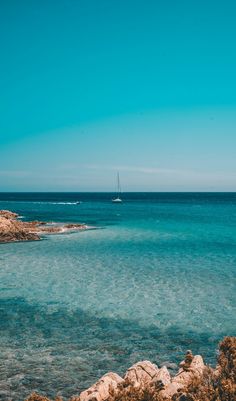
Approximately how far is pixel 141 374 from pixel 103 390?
1439 mm

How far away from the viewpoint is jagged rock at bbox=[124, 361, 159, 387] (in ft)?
31.7

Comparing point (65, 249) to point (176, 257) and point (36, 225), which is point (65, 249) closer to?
point (176, 257)

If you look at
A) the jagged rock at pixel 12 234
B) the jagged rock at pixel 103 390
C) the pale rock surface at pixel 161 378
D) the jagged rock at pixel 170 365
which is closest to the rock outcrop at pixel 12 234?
the jagged rock at pixel 12 234

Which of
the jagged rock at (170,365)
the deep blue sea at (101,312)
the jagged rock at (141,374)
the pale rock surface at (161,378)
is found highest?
the pale rock surface at (161,378)

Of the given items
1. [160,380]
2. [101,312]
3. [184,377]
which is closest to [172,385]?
[160,380]

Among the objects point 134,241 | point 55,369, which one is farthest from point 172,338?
point 134,241

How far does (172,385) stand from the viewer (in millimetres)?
9258

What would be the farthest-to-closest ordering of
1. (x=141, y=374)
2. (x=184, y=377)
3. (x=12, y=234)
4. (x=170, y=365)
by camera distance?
(x=12, y=234)
(x=170, y=365)
(x=141, y=374)
(x=184, y=377)

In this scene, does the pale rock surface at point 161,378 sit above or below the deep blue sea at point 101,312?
above

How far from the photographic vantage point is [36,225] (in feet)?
191

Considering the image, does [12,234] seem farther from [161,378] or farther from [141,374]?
[161,378]

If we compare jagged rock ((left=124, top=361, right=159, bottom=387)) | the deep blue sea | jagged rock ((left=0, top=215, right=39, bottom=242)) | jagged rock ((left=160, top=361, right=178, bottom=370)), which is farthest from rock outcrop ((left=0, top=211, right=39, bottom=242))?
jagged rock ((left=124, top=361, right=159, bottom=387))

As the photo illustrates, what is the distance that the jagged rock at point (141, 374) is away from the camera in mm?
9673

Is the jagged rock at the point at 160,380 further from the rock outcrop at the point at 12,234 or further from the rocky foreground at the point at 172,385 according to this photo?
the rock outcrop at the point at 12,234
